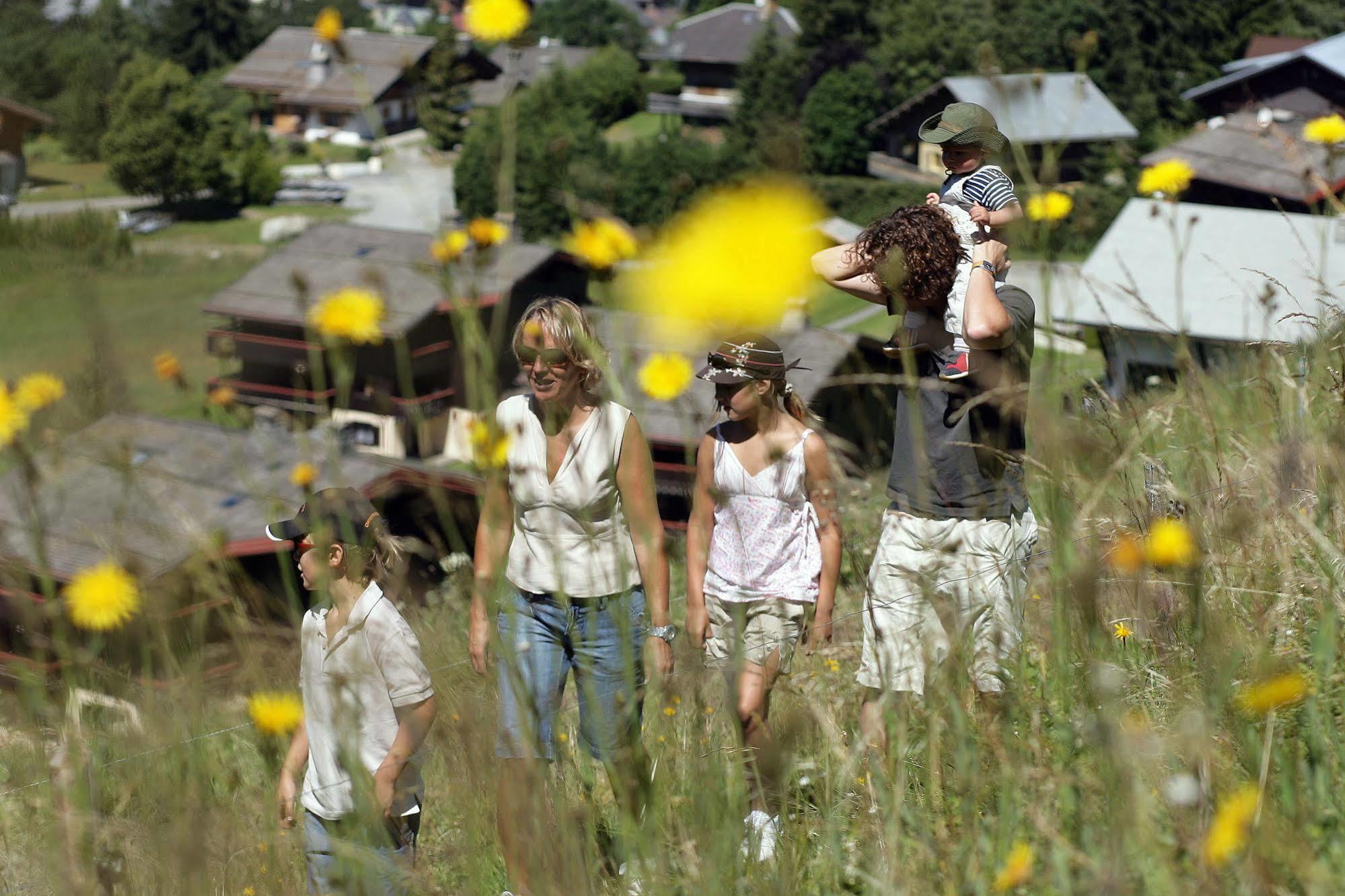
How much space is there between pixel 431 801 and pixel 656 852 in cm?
236

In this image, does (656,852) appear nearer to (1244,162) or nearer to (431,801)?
(431,801)

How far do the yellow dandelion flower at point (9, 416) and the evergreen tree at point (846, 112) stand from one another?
50.5 meters


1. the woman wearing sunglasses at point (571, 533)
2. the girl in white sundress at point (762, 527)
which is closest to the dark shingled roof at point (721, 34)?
the girl in white sundress at point (762, 527)

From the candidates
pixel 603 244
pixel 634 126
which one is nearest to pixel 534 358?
pixel 603 244

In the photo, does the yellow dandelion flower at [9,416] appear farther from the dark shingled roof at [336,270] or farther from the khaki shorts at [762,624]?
the dark shingled roof at [336,270]

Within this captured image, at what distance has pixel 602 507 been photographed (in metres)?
2.82

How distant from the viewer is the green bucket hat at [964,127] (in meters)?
2.82

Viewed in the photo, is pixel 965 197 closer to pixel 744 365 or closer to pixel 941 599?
pixel 744 365

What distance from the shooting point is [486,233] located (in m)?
1.53

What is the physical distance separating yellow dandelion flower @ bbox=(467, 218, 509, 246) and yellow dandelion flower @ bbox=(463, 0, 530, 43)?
0.64ft

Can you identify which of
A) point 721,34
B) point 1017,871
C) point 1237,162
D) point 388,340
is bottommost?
point 721,34

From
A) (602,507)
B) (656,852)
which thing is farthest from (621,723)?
(602,507)

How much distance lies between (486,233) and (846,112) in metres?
56.7

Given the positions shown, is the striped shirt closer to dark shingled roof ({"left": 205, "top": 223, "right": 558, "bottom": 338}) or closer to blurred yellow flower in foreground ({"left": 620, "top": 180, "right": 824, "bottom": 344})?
blurred yellow flower in foreground ({"left": 620, "top": 180, "right": 824, "bottom": 344})
